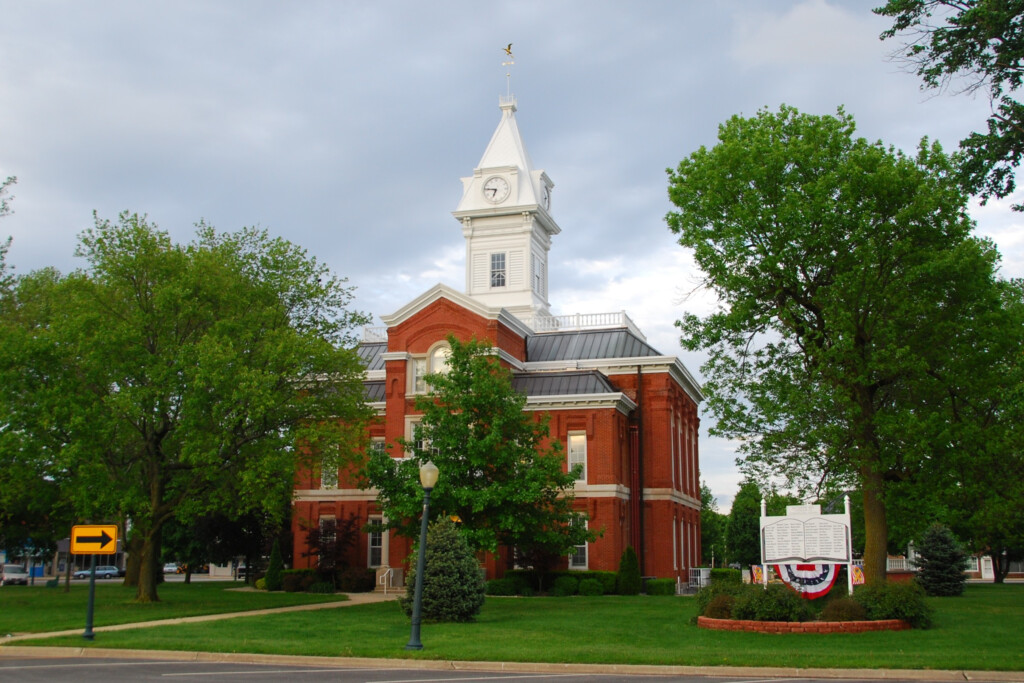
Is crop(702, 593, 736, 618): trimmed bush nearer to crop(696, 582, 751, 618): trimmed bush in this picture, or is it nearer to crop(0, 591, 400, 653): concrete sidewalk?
crop(696, 582, 751, 618): trimmed bush

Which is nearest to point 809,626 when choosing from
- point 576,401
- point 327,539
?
point 576,401

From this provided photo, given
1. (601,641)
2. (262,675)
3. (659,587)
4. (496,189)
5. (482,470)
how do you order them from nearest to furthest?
(262,675) → (601,641) → (482,470) → (659,587) → (496,189)

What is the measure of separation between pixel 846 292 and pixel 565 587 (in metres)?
18.4

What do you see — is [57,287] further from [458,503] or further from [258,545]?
[258,545]

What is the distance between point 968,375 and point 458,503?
53.4 feet

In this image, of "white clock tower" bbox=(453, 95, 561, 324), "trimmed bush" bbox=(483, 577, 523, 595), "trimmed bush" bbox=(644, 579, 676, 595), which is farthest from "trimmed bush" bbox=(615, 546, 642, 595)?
"white clock tower" bbox=(453, 95, 561, 324)

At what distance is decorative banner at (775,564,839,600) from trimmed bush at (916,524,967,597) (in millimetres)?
19563

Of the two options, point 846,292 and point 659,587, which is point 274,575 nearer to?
point 659,587

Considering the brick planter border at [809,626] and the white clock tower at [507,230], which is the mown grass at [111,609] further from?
the white clock tower at [507,230]

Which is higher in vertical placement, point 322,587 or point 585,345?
point 585,345

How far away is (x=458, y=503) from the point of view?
30.7 meters

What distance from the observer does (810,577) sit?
2491 centimetres

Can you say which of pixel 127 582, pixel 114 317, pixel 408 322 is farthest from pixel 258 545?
pixel 114 317

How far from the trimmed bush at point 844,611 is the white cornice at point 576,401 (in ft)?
70.7
